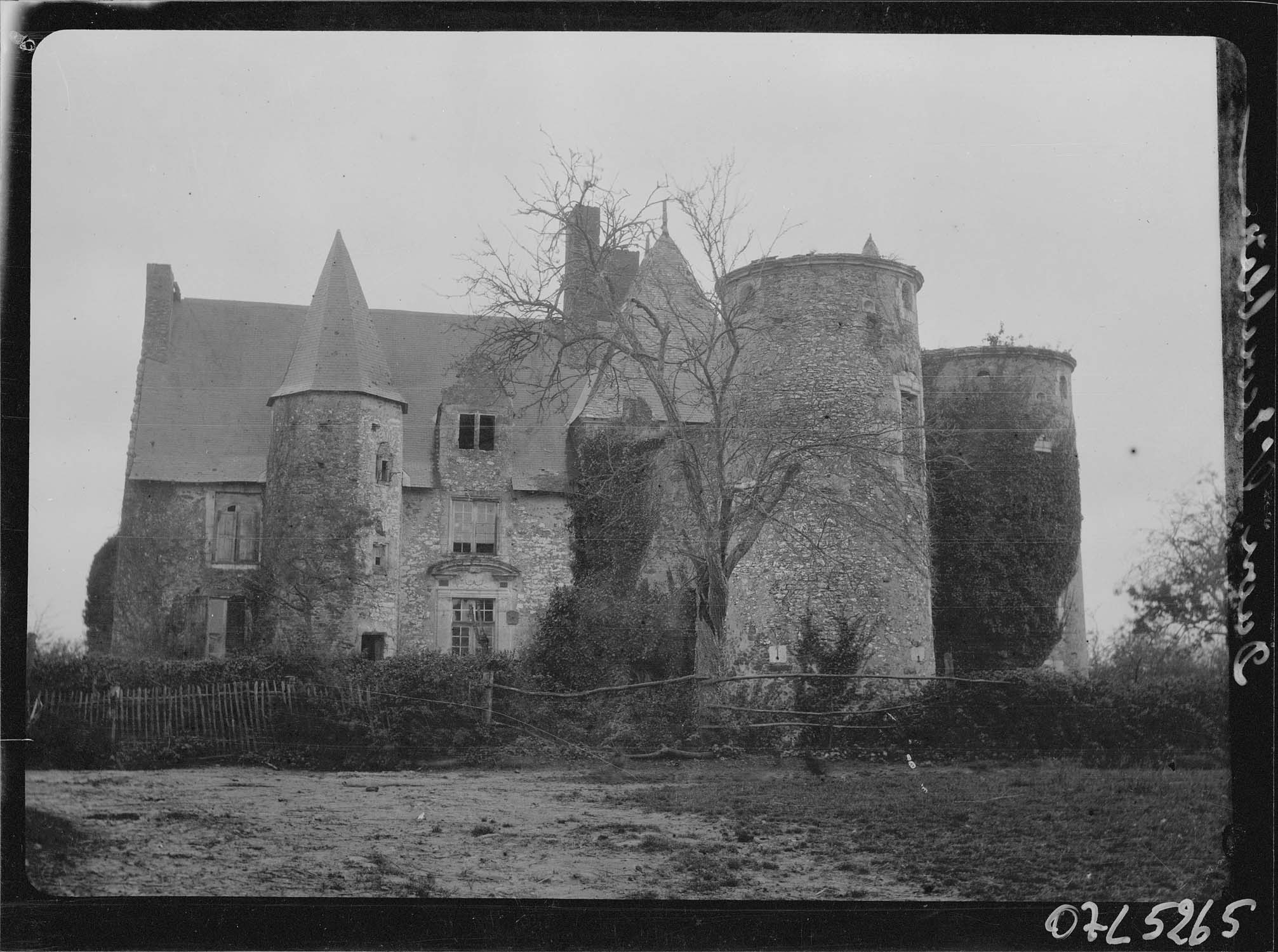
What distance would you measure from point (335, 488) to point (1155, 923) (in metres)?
8.84

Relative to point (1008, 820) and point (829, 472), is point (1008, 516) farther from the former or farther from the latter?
point (1008, 820)

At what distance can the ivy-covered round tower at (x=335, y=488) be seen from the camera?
35.9 feet

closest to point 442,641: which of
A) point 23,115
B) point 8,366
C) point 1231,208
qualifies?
point 8,366

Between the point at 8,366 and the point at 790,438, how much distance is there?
805 centimetres

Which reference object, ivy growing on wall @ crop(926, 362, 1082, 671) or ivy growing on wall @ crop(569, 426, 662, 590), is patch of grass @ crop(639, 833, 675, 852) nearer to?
ivy growing on wall @ crop(569, 426, 662, 590)

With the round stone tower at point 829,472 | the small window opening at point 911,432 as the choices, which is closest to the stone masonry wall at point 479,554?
the round stone tower at point 829,472

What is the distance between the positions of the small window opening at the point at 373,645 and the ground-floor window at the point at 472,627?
73 cm

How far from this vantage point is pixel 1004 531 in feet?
43.3

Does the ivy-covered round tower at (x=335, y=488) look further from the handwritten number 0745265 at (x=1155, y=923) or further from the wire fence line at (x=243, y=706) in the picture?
the handwritten number 0745265 at (x=1155, y=923)

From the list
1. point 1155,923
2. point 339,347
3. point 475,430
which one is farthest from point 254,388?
point 1155,923

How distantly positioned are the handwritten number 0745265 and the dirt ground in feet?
3.50

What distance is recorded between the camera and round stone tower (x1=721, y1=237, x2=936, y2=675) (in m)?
12.5

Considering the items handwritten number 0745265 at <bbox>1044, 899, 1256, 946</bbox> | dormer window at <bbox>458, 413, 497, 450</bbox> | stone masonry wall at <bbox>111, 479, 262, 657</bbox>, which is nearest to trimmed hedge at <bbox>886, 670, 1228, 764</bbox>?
handwritten number 0745265 at <bbox>1044, 899, 1256, 946</bbox>

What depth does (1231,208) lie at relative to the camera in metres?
8.12
